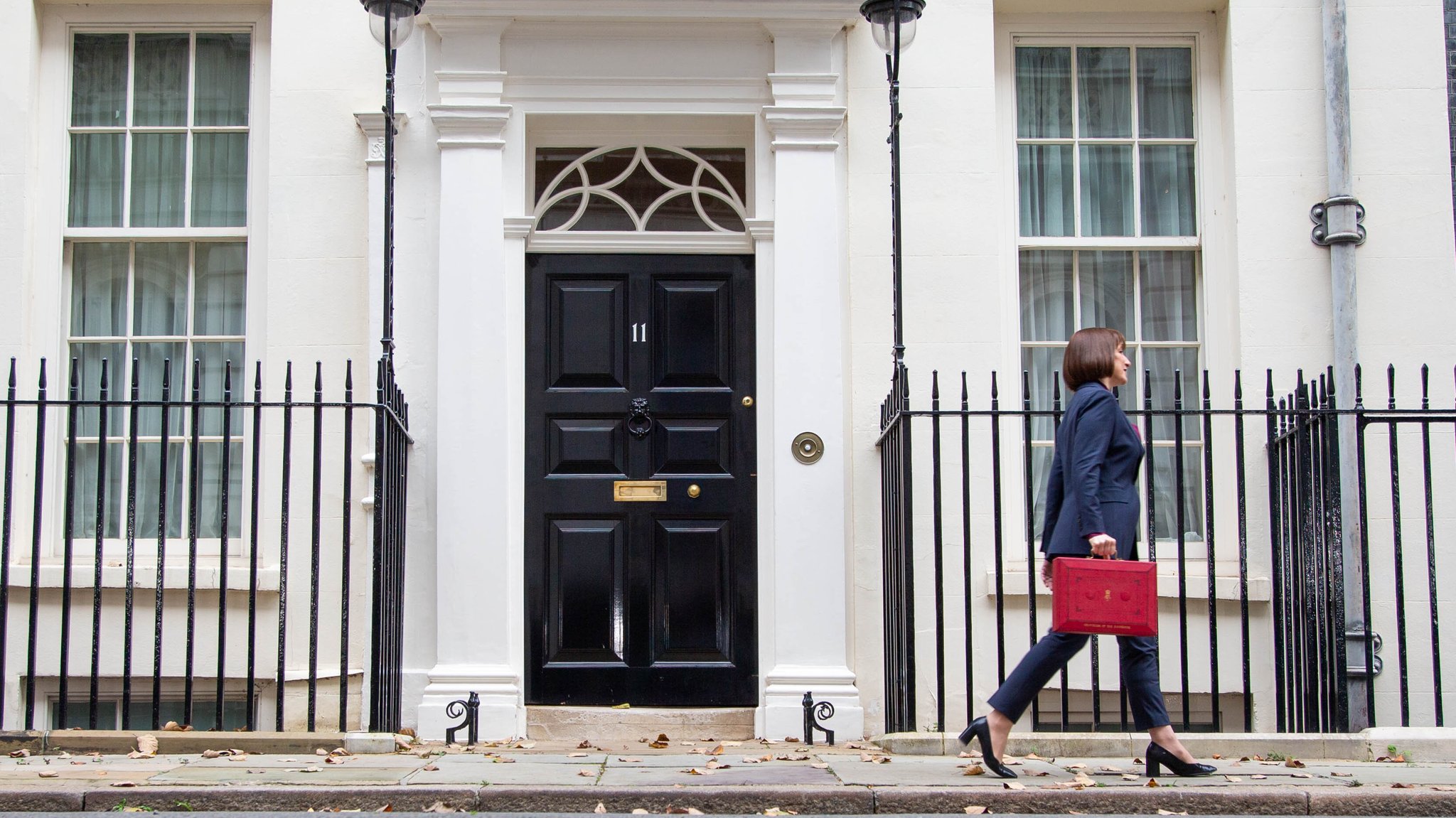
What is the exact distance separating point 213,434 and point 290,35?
2033 mm

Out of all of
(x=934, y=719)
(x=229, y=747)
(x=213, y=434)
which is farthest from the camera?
(x=213, y=434)

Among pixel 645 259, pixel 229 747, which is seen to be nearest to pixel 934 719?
pixel 645 259

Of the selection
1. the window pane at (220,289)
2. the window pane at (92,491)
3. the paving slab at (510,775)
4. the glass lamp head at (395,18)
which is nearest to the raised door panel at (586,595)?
the paving slab at (510,775)

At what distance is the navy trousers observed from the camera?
5.42 m

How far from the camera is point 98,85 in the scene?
26.1ft

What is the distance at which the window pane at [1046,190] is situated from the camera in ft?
26.2

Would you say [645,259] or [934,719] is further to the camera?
[645,259]

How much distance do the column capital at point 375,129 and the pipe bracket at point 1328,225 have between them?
14.8ft

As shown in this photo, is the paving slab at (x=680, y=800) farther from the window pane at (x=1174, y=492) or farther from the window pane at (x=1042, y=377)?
the window pane at (x=1174, y=492)

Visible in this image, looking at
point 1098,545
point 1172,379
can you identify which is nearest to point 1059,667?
point 1098,545

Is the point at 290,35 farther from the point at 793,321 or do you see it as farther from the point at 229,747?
the point at 229,747

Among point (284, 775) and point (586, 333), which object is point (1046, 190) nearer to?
point (586, 333)

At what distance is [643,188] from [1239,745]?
391cm

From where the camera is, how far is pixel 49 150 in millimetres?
7859
